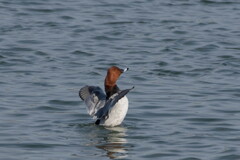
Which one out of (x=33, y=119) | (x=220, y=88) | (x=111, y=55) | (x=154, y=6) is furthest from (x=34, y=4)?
(x=33, y=119)

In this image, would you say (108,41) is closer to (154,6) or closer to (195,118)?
(154,6)

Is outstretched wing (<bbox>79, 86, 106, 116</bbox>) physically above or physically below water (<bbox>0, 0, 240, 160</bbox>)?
above

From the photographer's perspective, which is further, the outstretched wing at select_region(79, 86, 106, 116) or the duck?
the outstretched wing at select_region(79, 86, 106, 116)

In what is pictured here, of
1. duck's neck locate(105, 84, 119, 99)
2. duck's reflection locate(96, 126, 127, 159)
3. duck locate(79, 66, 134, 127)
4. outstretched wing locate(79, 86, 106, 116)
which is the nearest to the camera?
duck's reflection locate(96, 126, 127, 159)

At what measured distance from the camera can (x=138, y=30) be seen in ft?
69.4

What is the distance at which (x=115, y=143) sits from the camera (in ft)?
38.3

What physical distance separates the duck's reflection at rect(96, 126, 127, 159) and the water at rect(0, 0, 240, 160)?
0.04ft

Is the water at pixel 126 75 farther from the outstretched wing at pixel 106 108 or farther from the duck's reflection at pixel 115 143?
the outstretched wing at pixel 106 108

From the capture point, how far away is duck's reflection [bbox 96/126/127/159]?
1105cm

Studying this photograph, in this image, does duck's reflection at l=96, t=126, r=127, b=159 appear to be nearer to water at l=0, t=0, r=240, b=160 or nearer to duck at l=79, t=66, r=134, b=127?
water at l=0, t=0, r=240, b=160

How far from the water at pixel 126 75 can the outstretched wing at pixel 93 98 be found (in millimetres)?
306

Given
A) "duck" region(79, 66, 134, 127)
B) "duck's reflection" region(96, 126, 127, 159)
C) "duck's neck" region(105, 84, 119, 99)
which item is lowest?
"duck's reflection" region(96, 126, 127, 159)

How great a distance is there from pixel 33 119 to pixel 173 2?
12.3 m

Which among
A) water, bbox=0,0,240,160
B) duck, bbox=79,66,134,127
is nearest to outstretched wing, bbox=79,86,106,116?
duck, bbox=79,66,134,127
